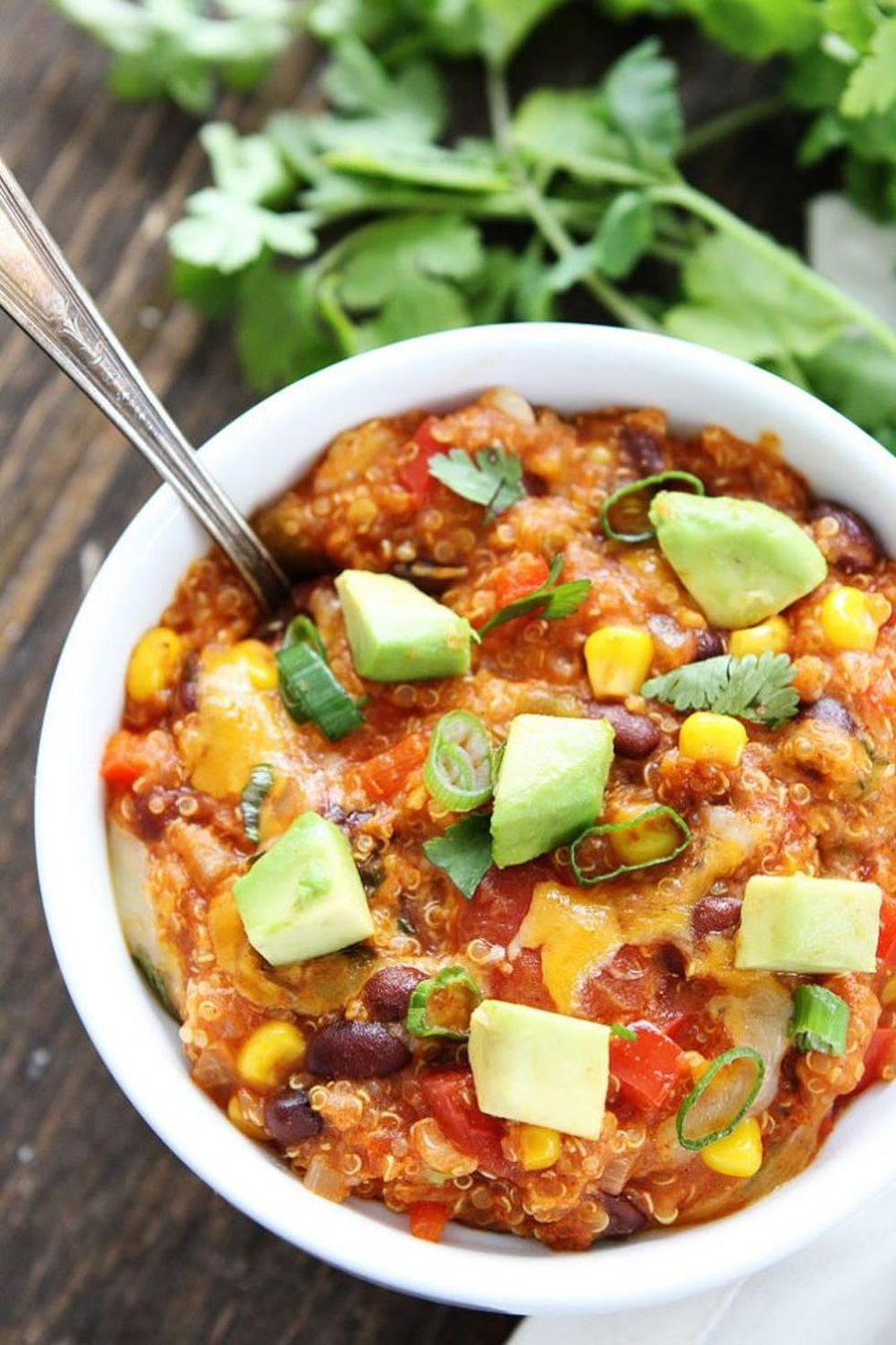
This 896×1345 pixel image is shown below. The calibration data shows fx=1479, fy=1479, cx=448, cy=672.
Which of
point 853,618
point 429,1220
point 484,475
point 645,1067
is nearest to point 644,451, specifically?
point 484,475

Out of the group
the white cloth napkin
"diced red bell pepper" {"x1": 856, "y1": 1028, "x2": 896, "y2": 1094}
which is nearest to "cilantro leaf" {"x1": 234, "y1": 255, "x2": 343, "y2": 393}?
"diced red bell pepper" {"x1": 856, "y1": 1028, "x2": 896, "y2": 1094}

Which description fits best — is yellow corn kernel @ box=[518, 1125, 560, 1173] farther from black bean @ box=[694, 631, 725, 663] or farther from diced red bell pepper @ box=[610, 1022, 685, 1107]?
black bean @ box=[694, 631, 725, 663]

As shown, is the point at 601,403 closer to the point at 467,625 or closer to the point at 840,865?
the point at 467,625

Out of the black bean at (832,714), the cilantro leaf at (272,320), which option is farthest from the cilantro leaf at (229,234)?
the black bean at (832,714)

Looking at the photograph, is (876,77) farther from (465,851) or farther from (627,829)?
(465,851)

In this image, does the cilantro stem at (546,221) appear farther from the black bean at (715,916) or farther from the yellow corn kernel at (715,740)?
the black bean at (715,916)
